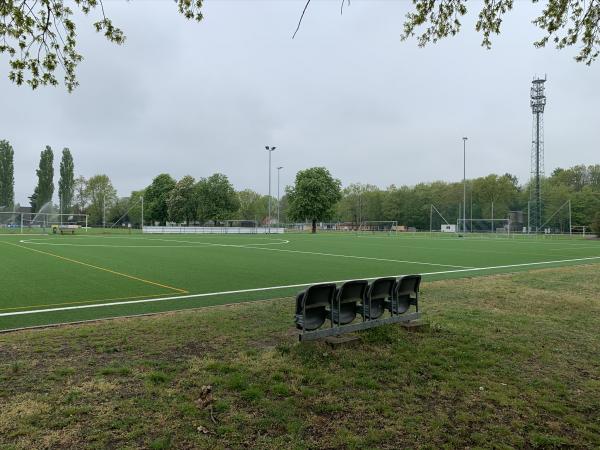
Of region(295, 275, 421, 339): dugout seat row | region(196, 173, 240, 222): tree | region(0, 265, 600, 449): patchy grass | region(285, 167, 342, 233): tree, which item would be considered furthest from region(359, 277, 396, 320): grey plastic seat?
region(196, 173, 240, 222): tree

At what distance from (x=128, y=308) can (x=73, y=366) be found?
147 inches

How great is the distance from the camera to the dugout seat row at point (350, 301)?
5.34 m

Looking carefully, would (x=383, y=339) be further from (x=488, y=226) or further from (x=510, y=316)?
(x=488, y=226)

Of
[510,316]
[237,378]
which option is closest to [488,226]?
[510,316]

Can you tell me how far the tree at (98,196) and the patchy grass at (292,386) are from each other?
111603 mm

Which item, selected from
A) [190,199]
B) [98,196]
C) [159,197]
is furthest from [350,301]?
[98,196]

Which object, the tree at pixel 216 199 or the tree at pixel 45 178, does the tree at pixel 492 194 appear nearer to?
the tree at pixel 216 199

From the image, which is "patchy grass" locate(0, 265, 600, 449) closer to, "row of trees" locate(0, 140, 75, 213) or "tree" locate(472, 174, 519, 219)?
"row of trees" locate(0, 140, 75, 213)

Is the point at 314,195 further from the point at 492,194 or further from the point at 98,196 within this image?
the point at 98,196

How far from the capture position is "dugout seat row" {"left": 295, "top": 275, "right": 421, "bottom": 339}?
534 cm

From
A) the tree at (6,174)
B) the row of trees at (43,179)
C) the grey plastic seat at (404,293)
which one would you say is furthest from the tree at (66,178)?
the grey plastic seat at (404,293)

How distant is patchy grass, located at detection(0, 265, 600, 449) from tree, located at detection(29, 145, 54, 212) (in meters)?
88.9

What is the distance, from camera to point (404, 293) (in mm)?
6480

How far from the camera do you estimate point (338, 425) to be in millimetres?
3473
